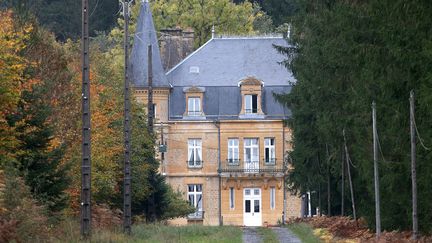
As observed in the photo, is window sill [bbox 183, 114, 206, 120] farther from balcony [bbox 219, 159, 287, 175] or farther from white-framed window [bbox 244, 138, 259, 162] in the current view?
balcony [bbox 219, 159, 287, 175]

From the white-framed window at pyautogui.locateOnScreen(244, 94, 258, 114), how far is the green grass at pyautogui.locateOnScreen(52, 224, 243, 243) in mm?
35497

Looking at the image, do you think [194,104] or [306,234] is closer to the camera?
[306,234]

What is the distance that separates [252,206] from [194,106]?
7.26 m

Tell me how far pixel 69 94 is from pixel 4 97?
13.1m

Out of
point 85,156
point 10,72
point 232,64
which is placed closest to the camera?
point 85,156

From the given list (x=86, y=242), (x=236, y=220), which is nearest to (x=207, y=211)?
(x=236, y=220)

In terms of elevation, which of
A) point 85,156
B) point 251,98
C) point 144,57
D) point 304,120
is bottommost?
point 85,156

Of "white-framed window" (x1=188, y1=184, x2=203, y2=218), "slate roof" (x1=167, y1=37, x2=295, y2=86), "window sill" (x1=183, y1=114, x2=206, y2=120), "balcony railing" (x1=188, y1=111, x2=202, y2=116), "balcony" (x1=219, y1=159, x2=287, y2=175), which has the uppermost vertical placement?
"slate roof" (x1=167, y1=37, x2=295, y2=86)

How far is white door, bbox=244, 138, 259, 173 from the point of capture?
272ft

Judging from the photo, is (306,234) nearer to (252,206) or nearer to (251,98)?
(251,98)

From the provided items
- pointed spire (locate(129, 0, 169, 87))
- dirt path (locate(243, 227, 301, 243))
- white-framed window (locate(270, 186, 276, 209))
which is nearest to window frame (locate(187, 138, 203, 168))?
pointed spire (locate(129, 0, 169, 87))

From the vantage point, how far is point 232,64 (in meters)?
83.6

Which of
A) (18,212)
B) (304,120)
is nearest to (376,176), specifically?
(18,212)

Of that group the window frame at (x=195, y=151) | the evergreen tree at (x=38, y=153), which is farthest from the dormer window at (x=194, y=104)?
the evergreen tree at (x=38, y=153)
